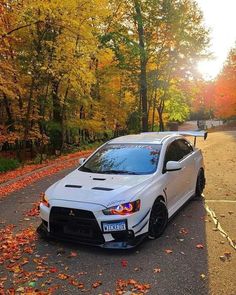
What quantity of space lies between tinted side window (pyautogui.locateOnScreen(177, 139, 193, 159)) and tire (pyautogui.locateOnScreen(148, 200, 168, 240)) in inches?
76.3

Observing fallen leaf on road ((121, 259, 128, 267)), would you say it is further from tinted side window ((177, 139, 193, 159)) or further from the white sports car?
tinted side window ((177, 139, 193, 159))

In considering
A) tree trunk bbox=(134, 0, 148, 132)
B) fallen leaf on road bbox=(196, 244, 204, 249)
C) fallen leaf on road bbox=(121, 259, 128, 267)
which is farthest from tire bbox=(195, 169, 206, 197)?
tree trunk bbox=(134, 0, 148, 132)

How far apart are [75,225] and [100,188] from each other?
0.68 m

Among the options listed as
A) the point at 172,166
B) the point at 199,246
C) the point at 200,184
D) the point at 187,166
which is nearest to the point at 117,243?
the point at 199,246

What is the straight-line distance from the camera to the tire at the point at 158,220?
6088 mm

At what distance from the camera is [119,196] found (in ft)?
18.6

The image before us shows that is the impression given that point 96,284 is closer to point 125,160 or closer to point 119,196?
point 119,196

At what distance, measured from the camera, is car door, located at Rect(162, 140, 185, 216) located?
269 inches

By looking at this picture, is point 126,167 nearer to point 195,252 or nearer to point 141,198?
point 141,198

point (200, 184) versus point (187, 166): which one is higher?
point (187, 166)

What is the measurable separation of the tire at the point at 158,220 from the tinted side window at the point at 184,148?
194cm

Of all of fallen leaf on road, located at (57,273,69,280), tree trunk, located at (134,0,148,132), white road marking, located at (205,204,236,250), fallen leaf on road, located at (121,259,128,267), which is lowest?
white road marking, located at (205,204,236,250)

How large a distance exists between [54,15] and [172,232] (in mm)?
11132

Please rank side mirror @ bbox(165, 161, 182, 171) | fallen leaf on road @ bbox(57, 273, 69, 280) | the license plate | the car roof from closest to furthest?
fallen leaf on road @ bbox(57, 273, 69, 280)
the license plate
side mirror @ bbox(165, 161, 182, 171)
the car roof
